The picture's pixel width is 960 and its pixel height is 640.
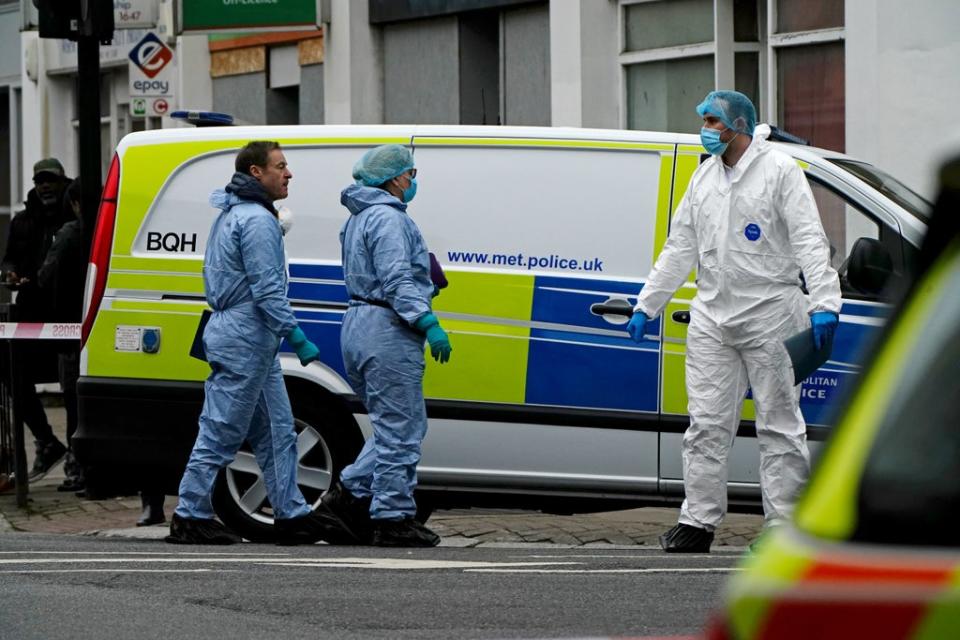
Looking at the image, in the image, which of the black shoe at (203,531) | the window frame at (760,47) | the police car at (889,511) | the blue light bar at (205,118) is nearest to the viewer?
the police car at (889,511)

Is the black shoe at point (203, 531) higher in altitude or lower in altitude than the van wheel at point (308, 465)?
lower

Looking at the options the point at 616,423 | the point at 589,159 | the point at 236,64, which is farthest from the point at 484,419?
the point at 236,64

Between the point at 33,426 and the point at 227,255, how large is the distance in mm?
5143

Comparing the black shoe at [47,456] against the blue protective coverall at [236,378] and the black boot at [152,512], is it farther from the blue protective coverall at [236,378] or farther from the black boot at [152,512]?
the blue protective coverall at [236,378]

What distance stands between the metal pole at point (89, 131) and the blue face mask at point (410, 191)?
375 cm

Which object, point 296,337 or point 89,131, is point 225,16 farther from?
point 296,337

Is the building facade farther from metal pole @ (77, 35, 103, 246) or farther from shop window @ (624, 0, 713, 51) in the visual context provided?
metal pole @ (77, 35, 103, 246)

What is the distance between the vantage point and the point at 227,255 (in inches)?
351

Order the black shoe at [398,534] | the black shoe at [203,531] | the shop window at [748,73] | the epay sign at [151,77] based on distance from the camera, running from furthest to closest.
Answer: the shop window at [748,73] < the epay sign at [151,77] < the black shoe at [203,531] < the black shoe at [398,534]

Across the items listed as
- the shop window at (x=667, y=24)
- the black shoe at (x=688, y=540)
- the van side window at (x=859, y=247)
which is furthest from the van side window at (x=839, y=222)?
the shop window at (x=667, y=24)

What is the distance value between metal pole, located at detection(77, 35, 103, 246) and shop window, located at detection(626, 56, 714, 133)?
188 inches

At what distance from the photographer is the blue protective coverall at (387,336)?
8688 mm

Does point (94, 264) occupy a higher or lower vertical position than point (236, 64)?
lower

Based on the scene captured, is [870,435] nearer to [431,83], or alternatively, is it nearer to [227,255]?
[227,255]
